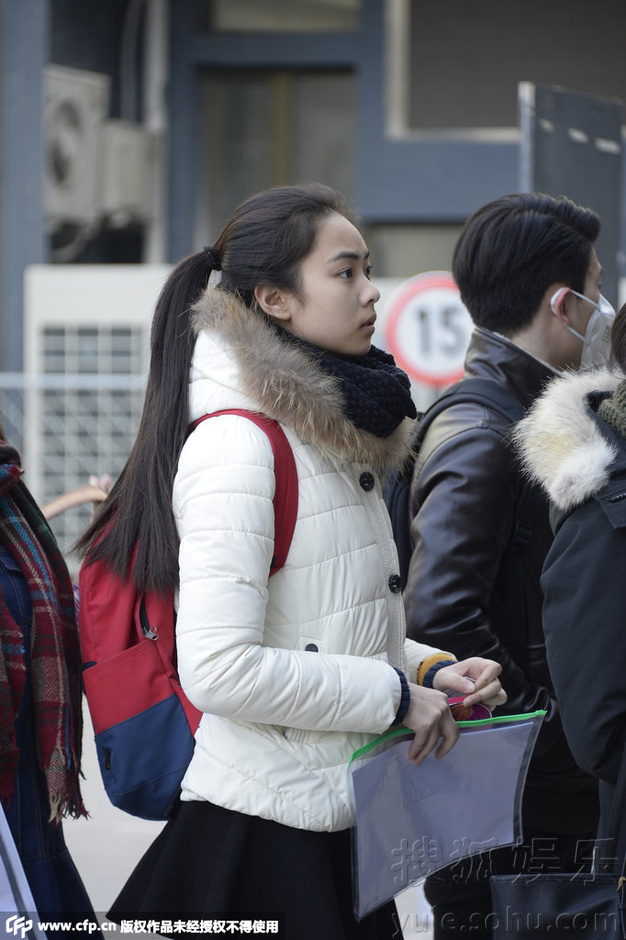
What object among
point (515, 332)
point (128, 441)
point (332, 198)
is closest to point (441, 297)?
point (128, 441)

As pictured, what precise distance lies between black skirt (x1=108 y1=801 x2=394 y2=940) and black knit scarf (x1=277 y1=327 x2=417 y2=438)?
640mm

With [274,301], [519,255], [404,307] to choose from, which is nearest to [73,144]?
[404,307]

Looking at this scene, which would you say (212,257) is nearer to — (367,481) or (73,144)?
(367,481)

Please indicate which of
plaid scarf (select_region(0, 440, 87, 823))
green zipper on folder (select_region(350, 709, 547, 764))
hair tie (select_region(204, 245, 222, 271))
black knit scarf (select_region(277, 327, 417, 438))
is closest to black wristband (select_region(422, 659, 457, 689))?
green zipper on folder (select_region(350, 709, 547, 764))

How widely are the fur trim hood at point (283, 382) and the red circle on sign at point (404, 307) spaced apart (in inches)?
187

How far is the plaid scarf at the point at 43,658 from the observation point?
2.27 meters

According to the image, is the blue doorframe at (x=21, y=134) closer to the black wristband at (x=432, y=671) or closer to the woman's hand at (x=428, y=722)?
the black wristband at (x=432, y=671)

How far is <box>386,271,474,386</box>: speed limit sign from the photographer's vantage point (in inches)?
271

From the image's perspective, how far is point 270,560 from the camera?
1.91 metres

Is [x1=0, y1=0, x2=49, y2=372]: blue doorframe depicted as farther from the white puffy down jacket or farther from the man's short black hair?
the white puffy down jacket

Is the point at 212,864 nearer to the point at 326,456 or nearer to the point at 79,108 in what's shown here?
the point at 326,456

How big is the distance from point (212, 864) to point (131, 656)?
0.35 metres

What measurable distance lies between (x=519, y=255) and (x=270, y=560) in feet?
3.53

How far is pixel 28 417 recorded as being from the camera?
31.2 ft
